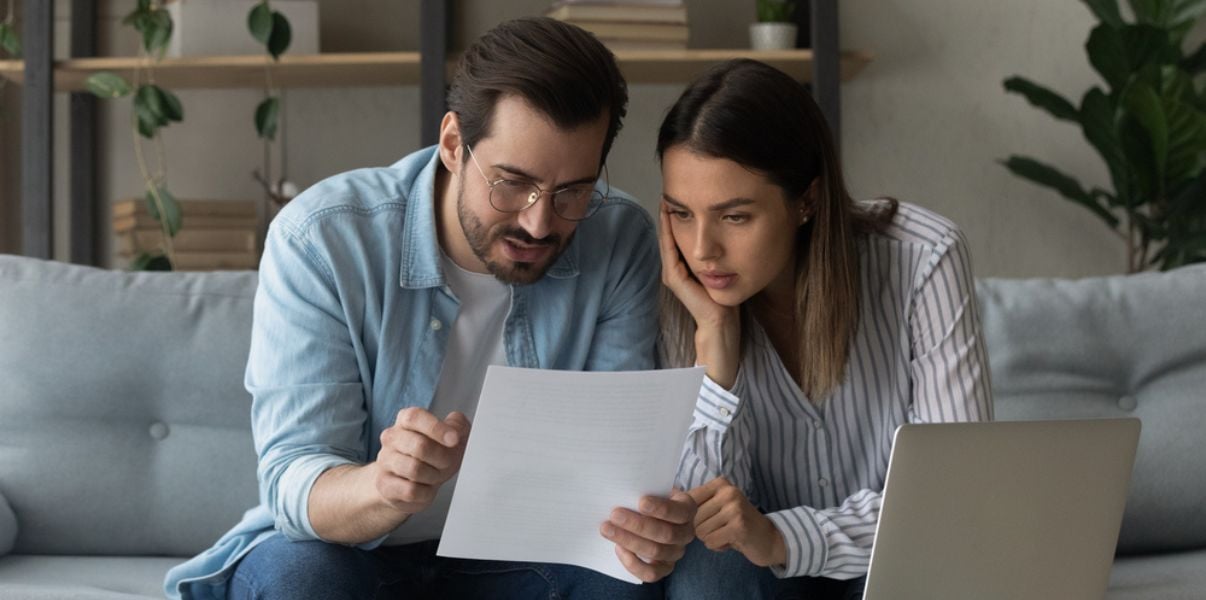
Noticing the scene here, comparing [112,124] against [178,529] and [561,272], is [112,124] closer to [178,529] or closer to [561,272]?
[178,529]

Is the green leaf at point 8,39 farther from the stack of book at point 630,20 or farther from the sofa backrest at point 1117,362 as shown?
the sofa backrest at point 1117,362

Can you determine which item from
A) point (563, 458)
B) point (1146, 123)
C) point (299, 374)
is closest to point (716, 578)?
point (563, 458)

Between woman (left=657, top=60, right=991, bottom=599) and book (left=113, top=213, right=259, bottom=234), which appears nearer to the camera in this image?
woman (left=657, top=60, right=991, bottom=599)

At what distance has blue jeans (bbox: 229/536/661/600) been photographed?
1.42m

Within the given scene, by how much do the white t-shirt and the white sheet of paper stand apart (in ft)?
1.12

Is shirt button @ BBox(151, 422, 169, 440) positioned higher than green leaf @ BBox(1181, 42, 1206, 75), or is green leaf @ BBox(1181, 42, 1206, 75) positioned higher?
Answer: green leaf @ BBox(1181, 42, 1206, 75)

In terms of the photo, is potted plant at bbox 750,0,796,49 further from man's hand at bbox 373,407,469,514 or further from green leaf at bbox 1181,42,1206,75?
man's hand at bbox 373,407,469,514

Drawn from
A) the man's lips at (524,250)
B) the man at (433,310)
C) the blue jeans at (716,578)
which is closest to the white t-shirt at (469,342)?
the man at (433,310)

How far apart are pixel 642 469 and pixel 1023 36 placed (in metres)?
2.28

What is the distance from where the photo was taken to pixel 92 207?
3.14 metres

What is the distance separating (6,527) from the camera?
1.90 meters

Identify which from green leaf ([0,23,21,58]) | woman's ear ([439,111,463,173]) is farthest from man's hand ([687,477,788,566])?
green leaf ([0,23,21,58])

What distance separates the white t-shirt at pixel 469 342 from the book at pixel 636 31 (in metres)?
1.20

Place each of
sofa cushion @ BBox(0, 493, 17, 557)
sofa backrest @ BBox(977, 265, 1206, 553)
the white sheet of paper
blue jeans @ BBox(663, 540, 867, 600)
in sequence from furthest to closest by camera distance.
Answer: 1. sofa backrest @ BBox(977, 265, 1206, 553)
2. sofa cushion @ BBox(0, 493, 17, 557)
3. blue jeans @ BBox(663, 540, 867, 600)
4. the white sheet of paper
